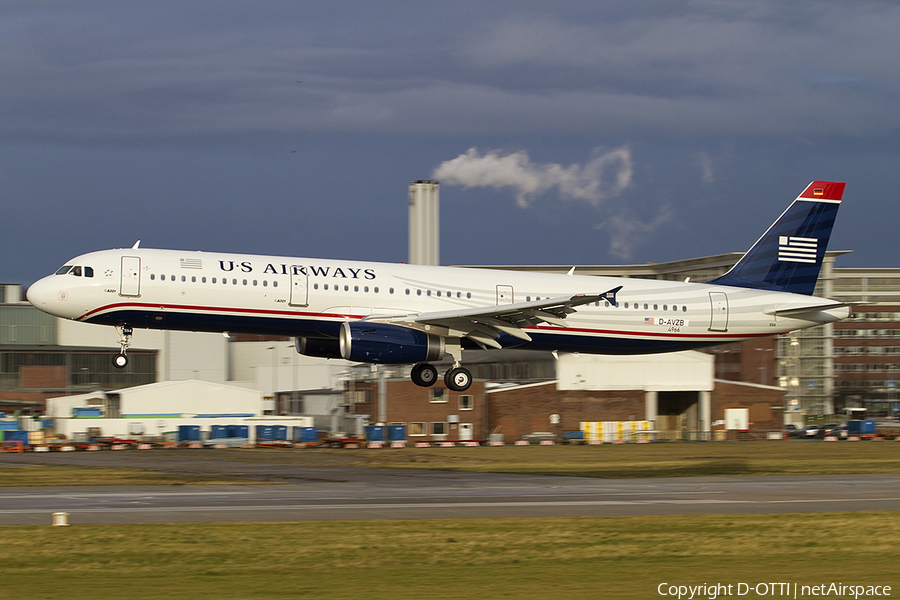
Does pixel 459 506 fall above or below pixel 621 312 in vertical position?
below

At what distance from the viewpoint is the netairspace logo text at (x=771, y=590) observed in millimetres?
16469

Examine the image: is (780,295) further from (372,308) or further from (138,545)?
(138,545)

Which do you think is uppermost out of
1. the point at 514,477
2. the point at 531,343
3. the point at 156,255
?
the point at 156,255

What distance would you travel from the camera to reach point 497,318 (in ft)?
118

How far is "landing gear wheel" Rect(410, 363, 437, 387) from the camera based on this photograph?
3781 cm

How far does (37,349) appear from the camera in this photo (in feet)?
324

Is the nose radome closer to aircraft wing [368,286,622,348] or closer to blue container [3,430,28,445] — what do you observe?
aircraft wing [368,286,622,348]

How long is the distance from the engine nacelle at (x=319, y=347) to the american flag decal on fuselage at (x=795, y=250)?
19543 millimetres

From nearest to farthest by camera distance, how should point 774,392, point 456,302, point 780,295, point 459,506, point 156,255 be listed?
1. point 459,506
2. point 156,255
3. point 456,302
4. point 780,295
5. point 774,392

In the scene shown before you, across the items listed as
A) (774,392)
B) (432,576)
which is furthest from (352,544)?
(774,392)

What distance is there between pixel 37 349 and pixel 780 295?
258ft

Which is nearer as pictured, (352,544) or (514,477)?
(352,544)

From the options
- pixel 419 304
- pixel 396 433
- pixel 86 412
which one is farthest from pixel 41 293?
pixel 86 412

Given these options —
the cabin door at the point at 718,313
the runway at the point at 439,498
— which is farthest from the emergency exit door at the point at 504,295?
the cabin door at the point at 718,313
